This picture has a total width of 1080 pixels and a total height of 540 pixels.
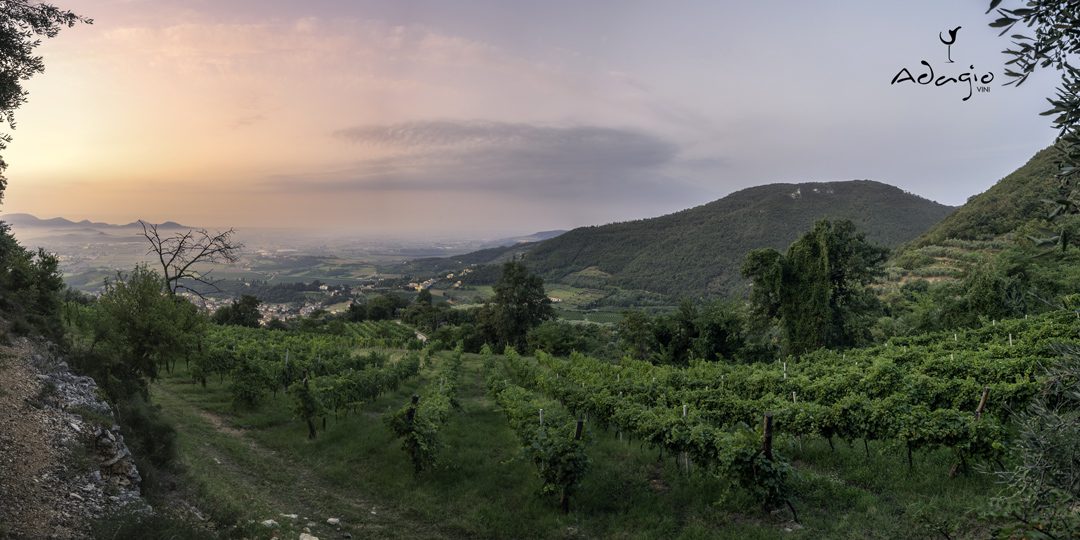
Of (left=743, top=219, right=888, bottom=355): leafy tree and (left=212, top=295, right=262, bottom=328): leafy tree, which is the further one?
(left=212, top=295, right=262, bottom=328): leafy tree

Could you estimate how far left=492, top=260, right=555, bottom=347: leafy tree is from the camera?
48.6 metres

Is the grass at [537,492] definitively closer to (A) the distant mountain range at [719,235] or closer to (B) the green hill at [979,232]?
(B) the green hill at [979,232]

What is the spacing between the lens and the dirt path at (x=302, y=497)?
30.3 feet

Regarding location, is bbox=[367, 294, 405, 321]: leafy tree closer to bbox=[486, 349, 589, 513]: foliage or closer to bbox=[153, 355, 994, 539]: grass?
bbox=[153, 355, 994, 539]: grass

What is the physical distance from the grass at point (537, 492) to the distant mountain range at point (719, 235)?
3685 inches

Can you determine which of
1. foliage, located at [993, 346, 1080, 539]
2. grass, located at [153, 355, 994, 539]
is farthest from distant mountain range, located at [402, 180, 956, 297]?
foliage, located at [993, 346, 1080, 539]

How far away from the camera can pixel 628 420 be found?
12922mm

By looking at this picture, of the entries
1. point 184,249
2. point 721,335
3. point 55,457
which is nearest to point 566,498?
point 55,457

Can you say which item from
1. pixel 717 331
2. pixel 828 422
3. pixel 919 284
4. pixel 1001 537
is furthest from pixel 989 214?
pixel 1001 537

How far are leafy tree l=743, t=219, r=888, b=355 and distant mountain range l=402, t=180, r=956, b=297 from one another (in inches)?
2909

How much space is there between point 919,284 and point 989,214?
69.2 ft

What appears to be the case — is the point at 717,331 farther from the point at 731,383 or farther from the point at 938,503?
the point at 938,503

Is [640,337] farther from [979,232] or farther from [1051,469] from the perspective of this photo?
[979,232]

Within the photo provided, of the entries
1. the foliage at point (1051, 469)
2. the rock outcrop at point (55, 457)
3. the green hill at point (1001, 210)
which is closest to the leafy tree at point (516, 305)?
the rock outcrop at point (55, 457)
